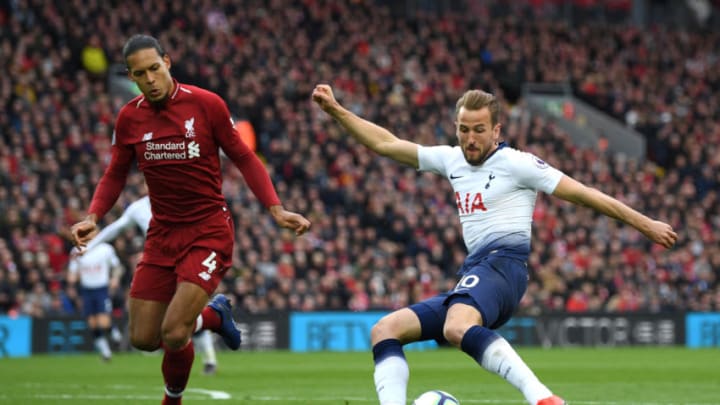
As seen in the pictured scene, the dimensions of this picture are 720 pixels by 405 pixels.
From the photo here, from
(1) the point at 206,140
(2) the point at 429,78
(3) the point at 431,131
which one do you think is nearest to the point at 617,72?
(2) the point at 429,78

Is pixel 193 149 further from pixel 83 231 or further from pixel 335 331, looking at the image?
pixel 335 331

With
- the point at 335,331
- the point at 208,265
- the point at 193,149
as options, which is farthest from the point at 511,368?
the point at 335,331

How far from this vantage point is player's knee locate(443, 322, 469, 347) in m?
7.74

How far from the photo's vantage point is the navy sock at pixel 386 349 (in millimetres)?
7945

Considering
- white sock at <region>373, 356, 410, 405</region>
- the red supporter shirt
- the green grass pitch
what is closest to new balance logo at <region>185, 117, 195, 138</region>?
the red supporter shirt

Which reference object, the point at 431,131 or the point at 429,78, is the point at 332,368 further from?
the point at 429,78

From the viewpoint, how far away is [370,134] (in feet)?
28.7

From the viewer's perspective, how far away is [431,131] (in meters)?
31.3

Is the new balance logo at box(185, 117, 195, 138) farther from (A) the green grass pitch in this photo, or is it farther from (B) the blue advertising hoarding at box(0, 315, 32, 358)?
(B) the blue advertising hoarding at box(0, 315, 32, 358)

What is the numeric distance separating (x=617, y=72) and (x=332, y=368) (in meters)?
23.3

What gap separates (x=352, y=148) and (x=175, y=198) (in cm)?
2134

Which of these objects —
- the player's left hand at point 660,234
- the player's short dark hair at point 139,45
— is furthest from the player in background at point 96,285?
the player's left hand at point 660,234

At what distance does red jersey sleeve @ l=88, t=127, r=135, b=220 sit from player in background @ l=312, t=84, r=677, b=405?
1.62 m

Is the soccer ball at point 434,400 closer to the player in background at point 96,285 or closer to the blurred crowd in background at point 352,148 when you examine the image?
the player in background at point 96,285
